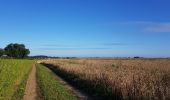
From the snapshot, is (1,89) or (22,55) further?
(22,55)

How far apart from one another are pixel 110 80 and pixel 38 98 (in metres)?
5.10

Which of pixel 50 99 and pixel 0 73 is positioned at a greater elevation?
pixel 0 73

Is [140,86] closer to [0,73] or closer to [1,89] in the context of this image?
[1,89]

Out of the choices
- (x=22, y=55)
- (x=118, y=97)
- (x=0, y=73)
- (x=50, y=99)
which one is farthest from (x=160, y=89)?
(x=22, y=55)

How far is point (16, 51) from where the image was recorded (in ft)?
561

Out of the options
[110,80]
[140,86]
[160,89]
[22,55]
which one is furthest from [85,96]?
[22,55]

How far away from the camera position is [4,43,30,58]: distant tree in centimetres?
16988

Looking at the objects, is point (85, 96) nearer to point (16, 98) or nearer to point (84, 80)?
point (16, 98)

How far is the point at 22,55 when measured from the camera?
174 metres

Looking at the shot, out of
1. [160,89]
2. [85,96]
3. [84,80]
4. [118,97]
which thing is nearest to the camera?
[160,89]

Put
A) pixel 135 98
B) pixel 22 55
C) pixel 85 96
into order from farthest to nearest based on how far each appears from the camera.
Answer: pixel 22 55
pixel 85 96
pixel 135 98

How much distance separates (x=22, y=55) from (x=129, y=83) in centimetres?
15695

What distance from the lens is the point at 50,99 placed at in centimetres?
2050

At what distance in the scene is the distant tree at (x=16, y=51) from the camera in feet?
557
